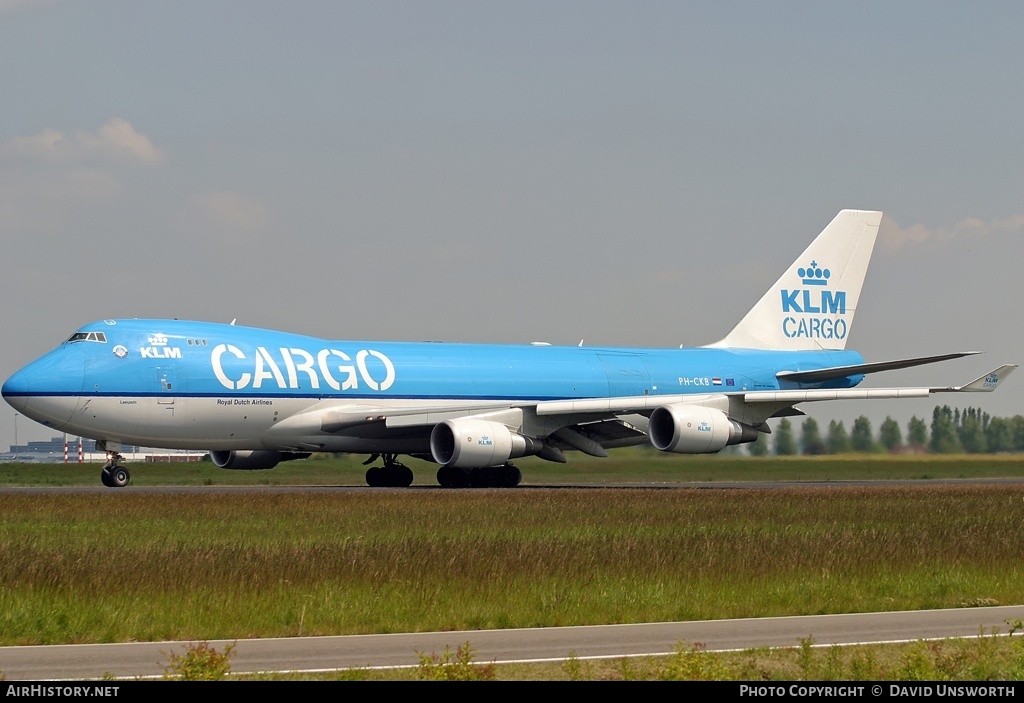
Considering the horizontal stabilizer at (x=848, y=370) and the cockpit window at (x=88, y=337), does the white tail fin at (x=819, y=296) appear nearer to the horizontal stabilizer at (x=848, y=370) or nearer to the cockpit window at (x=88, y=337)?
the horizontal stabilizer at (x=848, y=370)

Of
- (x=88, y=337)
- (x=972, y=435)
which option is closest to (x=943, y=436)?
(x=972, y=435)

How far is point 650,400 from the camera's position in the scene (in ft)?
132

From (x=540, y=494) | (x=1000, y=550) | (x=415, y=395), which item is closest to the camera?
(x=1000, y=550)

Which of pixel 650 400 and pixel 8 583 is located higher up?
pixel 650 400

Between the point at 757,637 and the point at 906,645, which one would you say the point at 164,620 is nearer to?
the point at 757,637

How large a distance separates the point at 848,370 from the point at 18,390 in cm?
2582

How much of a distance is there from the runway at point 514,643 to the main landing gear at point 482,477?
1073 inches

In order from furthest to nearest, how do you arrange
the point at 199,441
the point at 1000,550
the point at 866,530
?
1. the point at 199,441
2. the point at 866,530
3. the point at 1000,550

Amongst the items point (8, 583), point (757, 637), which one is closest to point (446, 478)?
point (8, 583)

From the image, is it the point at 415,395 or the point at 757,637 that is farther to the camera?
the point at 415,395

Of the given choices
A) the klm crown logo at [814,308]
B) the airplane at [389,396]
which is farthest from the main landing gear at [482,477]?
the klm crown logo at [814,308]

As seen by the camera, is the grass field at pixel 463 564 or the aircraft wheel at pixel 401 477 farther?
the aircraft wheel at pixel 401 477

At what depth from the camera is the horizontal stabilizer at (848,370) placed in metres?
43.8

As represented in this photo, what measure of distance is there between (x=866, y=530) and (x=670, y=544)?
4.61 metres
